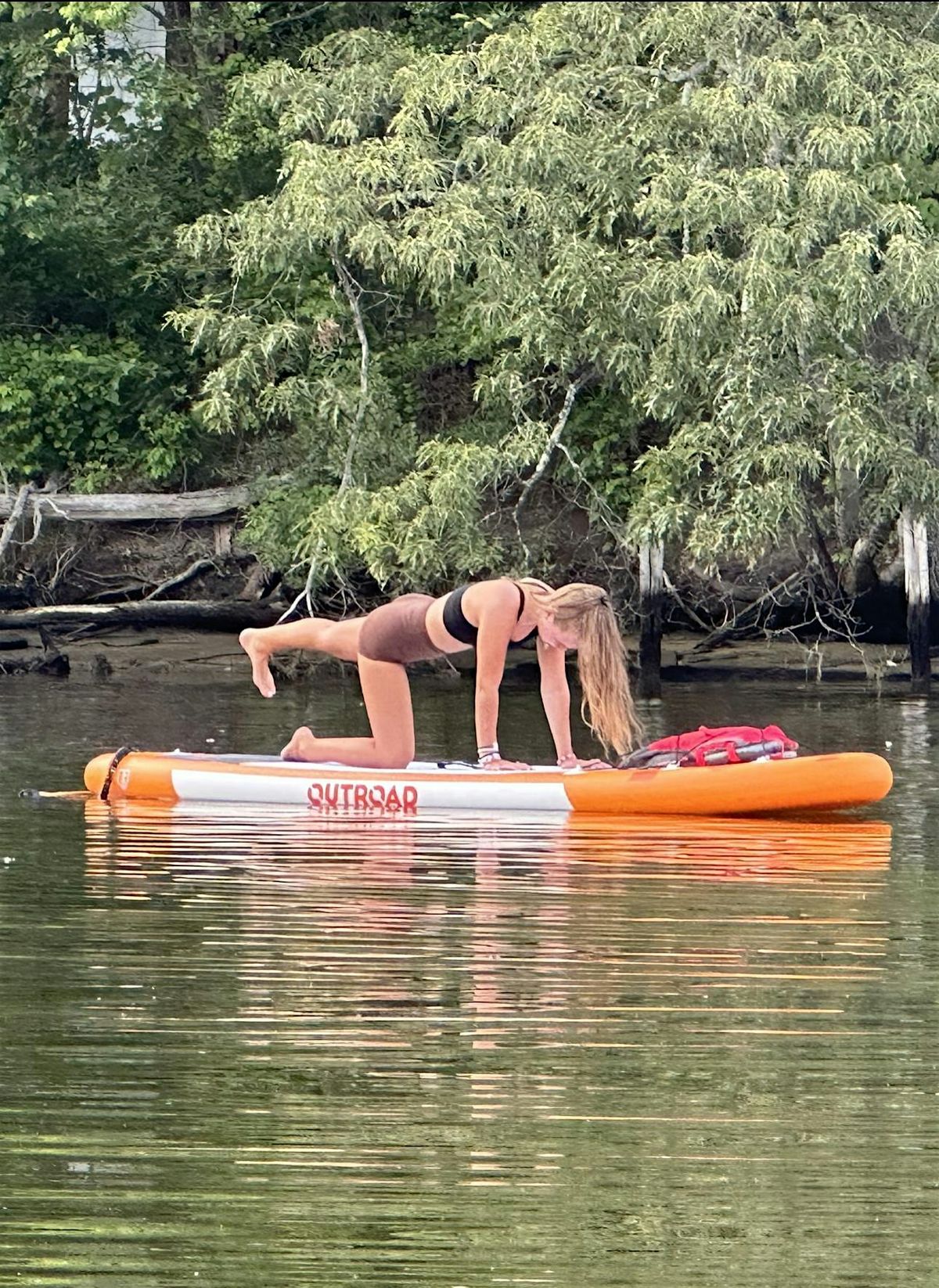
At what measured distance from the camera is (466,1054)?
6812 mm

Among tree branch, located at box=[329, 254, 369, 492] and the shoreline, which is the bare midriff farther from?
the shoreline

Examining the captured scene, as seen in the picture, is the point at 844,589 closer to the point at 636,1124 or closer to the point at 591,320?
the point at 591,320

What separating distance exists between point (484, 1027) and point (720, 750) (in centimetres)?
503

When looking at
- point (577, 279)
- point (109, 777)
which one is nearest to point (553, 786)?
point (109, 777)

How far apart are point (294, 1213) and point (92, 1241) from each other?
0.47 metres

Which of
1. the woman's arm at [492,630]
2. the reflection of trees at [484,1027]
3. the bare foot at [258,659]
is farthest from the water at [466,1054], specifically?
the bare foot at [258,659]

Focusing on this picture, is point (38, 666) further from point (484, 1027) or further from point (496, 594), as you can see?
point (484, 1027)

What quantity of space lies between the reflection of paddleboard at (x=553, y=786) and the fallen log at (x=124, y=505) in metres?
9.00

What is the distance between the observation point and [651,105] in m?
18.1

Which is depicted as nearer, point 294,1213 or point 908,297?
point 294,1213

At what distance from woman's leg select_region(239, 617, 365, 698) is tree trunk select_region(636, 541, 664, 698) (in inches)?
272

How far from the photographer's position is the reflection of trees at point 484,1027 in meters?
5.46

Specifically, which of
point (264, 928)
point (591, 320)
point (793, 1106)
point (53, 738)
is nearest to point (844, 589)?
point (591, 320)

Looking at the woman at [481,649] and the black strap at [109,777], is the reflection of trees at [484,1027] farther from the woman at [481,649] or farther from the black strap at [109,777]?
the black strap at [109,777]
